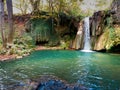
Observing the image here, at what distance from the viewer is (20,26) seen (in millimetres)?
21594

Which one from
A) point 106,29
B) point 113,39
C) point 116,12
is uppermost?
point 116,12

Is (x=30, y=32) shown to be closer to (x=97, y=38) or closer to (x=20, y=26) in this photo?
(x=20, y=26)

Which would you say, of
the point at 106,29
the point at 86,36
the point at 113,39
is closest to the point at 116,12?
the point at 106,29

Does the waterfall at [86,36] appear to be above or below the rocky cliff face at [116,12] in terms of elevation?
below

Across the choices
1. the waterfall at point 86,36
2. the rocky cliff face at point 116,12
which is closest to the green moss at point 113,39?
the rocky cliff face at point 116,12

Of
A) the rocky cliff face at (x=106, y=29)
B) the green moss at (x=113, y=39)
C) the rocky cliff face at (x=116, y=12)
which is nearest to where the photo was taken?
the green moss at (x=113, y=39)

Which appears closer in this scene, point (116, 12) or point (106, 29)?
point (116, 12)

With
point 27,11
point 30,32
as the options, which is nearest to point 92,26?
point 30,32

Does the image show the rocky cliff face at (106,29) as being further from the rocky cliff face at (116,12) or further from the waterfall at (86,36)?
the waterfall at (86,36)

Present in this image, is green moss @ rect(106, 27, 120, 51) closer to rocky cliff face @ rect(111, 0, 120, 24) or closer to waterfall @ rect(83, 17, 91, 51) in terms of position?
rocky cliff face @ rect(111, 0, 120, 24)

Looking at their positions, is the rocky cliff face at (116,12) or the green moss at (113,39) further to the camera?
the rocky cliff face at (116,12)

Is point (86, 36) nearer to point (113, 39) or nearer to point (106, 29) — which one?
point (106, 29)

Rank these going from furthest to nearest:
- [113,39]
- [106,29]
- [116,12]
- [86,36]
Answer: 1. [86,36]
2. [106,29]
3. [116,12]
4. [113,39]

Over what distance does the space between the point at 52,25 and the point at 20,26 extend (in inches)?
132
